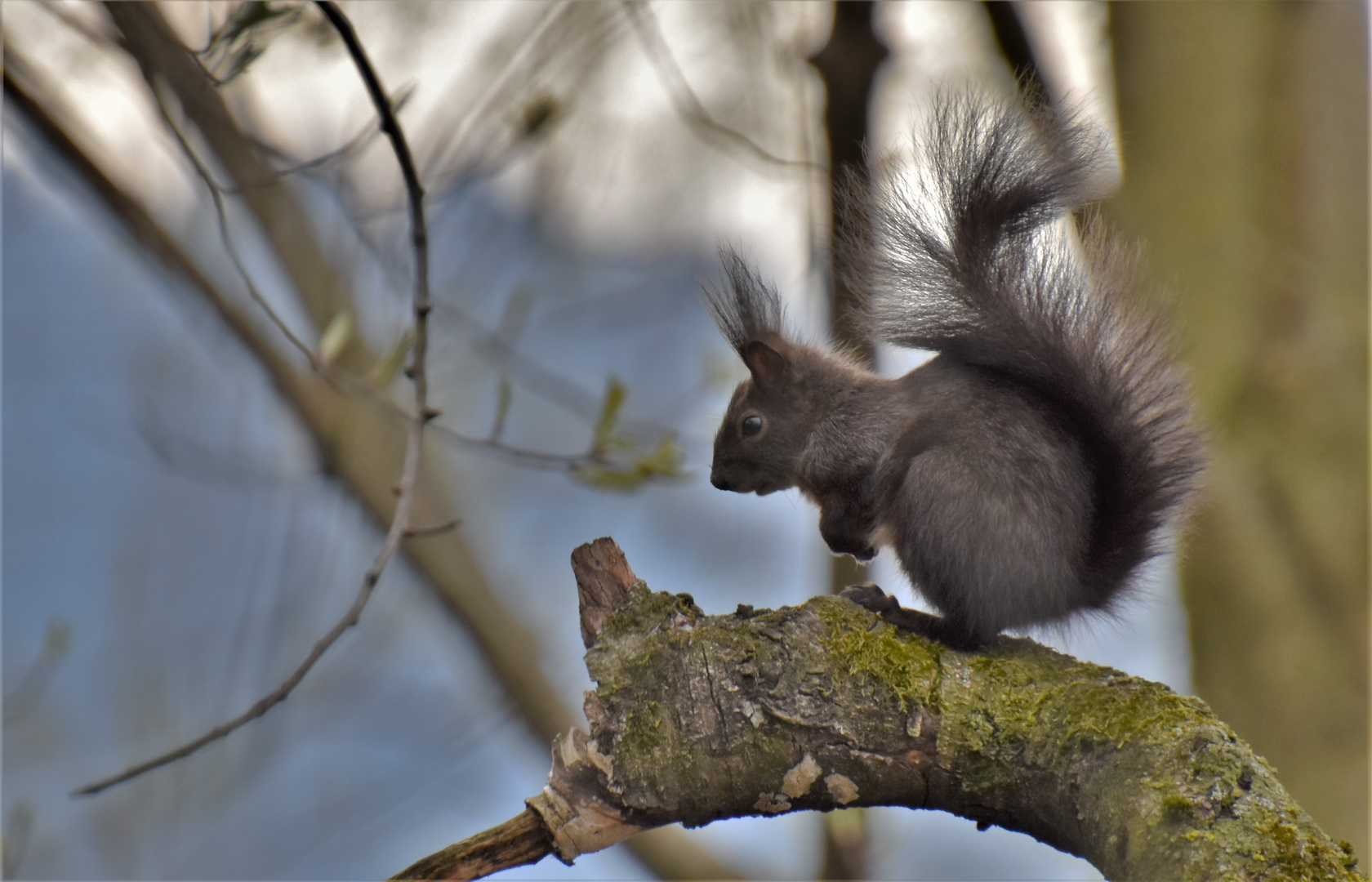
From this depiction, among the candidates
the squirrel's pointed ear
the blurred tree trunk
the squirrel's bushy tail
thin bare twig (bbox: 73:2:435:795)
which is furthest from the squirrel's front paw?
the blurred tree trunk

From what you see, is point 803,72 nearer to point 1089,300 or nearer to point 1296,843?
point 1089,300

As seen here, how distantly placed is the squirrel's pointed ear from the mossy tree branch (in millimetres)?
714

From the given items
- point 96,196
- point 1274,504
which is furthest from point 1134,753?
point 96,196

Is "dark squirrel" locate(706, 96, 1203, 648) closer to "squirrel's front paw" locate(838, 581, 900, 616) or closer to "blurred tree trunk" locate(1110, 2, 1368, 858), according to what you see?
"squirrel's front paw" locate(838, 581, 900, 616)

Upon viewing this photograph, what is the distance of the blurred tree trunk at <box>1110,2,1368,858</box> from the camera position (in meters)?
2.75

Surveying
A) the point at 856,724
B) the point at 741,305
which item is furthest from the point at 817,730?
the point at 741,305

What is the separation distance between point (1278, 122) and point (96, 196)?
325 cm

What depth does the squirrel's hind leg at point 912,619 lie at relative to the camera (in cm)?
134

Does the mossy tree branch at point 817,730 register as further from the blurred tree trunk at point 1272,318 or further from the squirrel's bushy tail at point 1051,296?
the blurred tree trunk at point 1272,318

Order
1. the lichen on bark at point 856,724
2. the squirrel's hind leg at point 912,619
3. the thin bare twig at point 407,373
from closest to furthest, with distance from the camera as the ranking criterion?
the thin bare twig at point 407,373, the lichen on bark at point 856,724, the squirrel's hind leg at point 912,619

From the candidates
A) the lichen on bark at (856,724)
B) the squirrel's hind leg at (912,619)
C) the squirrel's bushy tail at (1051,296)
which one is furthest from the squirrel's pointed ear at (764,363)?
the lichen on bark at (856,724)

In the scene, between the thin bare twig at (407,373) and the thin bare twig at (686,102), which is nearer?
the thin bare twig at (407,373)

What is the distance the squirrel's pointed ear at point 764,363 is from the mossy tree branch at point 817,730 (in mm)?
714

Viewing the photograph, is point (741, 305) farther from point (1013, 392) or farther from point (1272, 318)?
point (1272, 318)
